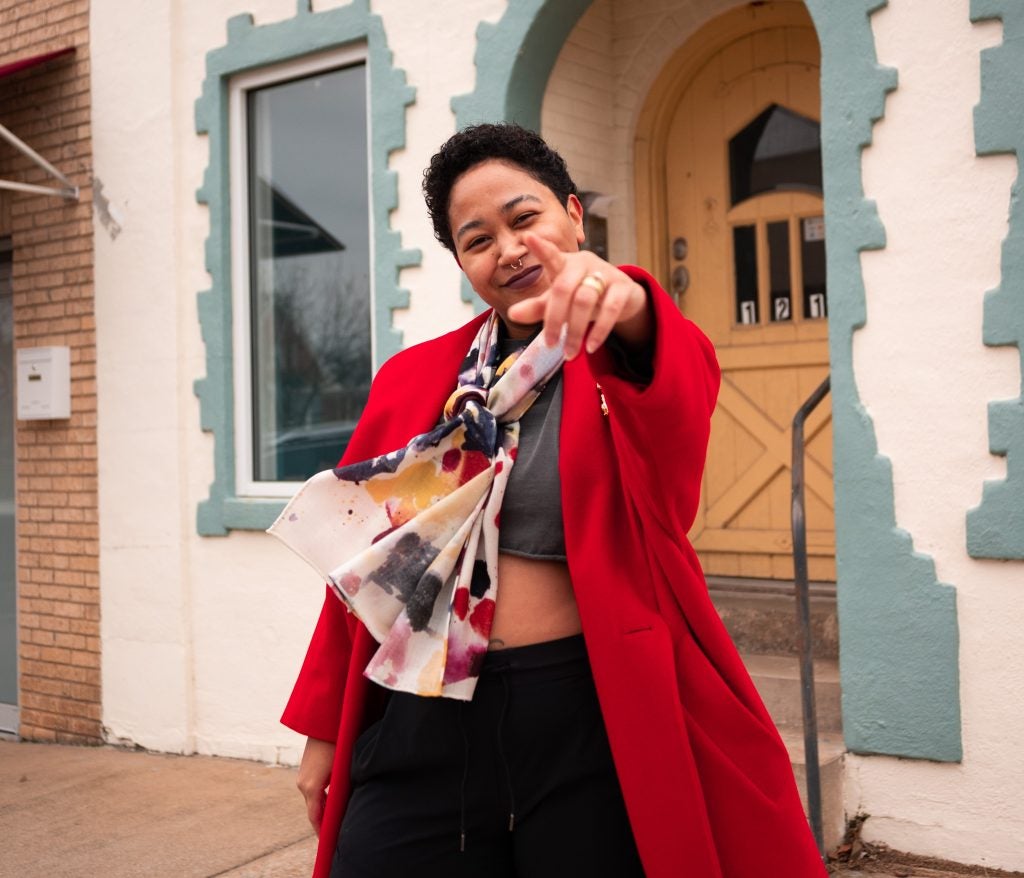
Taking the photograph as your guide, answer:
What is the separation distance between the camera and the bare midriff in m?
1.91

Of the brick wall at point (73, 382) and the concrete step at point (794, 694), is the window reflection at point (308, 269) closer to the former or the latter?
the brick wall at point (73, 382)

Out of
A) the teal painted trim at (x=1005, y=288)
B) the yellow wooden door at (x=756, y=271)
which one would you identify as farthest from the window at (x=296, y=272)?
the teal painted trim at (x=1005, y=288)

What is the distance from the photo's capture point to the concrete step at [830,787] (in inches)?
157

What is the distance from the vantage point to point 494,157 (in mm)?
2074

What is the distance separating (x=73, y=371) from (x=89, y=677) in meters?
1.59

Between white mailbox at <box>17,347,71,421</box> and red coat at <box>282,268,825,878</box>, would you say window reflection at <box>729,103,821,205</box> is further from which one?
red coat at <box>282,268,825,878</box>

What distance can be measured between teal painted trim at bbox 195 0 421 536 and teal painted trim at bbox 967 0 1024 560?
2343 millimetres

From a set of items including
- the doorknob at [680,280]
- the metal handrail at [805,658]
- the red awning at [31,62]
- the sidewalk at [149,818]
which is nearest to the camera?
the metal handrail at [805,658]

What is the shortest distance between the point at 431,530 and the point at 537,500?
0.18 m

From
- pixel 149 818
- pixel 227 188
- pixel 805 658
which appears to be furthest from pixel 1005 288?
pixel 149 818

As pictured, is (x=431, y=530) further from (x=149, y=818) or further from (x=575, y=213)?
(x=149, y=818)

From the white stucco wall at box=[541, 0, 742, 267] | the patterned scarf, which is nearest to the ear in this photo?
the patterned scarf

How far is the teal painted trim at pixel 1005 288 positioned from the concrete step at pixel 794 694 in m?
0.90

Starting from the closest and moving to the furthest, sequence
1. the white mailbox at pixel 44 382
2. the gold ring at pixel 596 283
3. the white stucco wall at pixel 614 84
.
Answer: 1. the gold ring at pixel 596 283
2. the white stucco wall at pixel 614 84
3. the white mailbox at pixel 44 382
